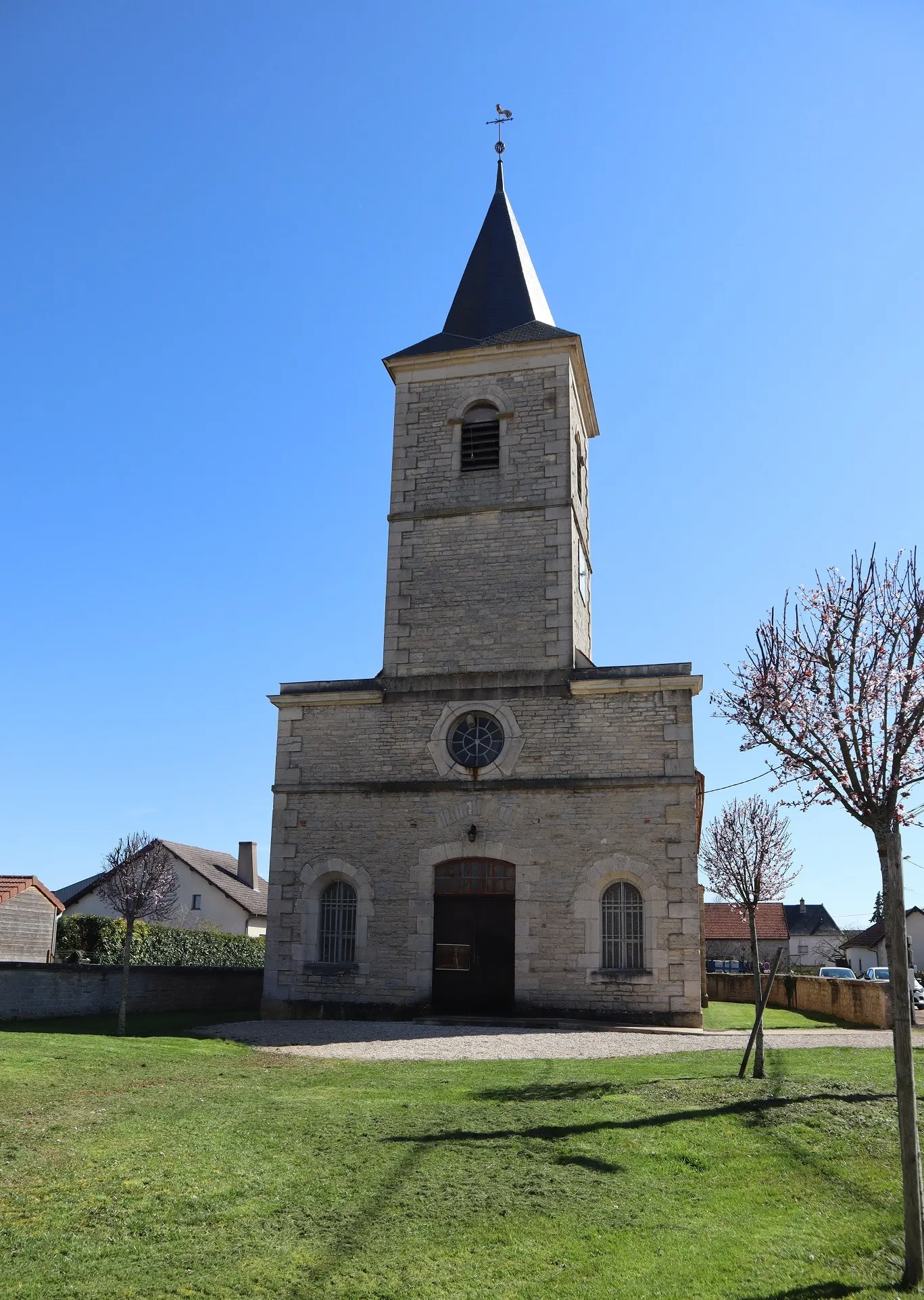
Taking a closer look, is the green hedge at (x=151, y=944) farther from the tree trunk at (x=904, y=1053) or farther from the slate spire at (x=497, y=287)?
the tree trunk at (x=904, y=1053)

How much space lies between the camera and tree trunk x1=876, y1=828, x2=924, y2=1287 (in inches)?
181

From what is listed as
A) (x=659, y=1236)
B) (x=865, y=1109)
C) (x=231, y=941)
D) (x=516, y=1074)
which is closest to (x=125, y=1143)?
(x=659, y=1236)

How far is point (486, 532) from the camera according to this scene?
64.8 ft

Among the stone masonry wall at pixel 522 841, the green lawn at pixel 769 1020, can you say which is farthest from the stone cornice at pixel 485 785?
the green lawn at pixel 769 1020

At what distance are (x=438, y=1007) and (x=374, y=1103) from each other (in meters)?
9.24

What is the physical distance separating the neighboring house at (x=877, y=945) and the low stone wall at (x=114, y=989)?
3697cm

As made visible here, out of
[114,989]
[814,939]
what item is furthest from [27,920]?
[814,939]

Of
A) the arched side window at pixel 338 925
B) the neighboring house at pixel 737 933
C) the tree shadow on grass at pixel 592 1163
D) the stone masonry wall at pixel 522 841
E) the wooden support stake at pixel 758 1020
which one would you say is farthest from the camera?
the neighboring house at pixel 737 933

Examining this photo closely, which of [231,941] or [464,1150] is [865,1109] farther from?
[231,941]

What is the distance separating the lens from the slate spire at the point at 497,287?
861 inches

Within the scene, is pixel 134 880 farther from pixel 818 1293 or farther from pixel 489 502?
pixel 818 1293

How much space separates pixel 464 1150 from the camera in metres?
6.66

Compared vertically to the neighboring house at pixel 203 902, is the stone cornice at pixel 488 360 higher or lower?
higher

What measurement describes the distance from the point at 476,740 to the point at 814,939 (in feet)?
169
